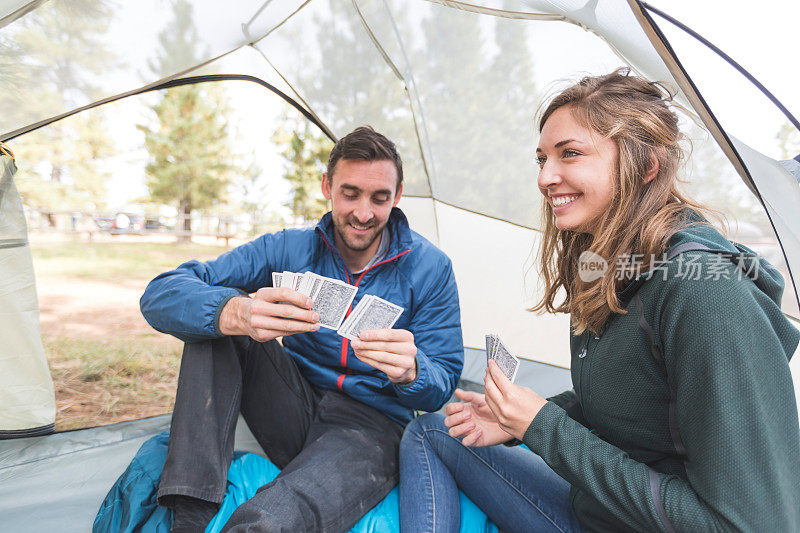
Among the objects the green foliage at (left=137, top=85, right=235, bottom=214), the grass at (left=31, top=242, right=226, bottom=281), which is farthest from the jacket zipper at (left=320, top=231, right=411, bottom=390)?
the green foliage at (left=137, top=85, right=235, bottom=214)

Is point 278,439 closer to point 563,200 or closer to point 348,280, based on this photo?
point 348,280

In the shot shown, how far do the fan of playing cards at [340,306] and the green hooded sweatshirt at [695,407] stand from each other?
837 millimetres

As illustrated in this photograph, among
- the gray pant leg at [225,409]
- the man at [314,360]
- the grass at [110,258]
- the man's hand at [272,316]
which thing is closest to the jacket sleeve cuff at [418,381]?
the man at [314,360]

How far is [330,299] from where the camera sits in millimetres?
2035

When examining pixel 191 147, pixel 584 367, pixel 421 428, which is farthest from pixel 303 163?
pixel 584 367

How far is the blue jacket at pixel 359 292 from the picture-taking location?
215 centimetres

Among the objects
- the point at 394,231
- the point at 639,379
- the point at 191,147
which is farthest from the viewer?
the point at 191,147

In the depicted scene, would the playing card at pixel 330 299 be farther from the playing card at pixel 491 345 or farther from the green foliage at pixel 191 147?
the green foliage at pixel 191 147

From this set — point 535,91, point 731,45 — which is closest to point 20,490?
point 535,91

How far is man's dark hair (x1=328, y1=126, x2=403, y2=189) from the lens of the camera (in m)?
2.53

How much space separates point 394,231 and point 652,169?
144 cm

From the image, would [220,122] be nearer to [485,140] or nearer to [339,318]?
[485,140]

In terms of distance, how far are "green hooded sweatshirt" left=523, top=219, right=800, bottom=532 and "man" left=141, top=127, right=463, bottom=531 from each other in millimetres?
762

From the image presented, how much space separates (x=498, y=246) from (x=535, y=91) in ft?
3.85
